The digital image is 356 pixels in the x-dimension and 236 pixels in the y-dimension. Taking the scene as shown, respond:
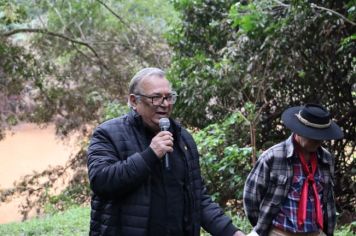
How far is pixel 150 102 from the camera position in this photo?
2.94 metres

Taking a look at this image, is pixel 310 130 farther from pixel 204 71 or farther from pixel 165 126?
pixel 204 71

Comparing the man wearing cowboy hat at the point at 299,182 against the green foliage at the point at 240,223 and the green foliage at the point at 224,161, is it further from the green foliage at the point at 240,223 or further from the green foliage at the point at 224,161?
the green foliage at the point at 224,161

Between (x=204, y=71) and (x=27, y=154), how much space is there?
2151 cm

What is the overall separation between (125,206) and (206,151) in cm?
530

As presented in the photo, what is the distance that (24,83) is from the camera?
13305mm

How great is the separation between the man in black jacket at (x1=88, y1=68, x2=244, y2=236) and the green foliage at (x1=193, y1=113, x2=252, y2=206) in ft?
14.3

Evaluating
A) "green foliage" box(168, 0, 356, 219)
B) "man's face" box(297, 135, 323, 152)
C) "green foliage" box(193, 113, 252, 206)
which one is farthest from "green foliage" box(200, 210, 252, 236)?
"man's face" box(297, 135, 323, 152)

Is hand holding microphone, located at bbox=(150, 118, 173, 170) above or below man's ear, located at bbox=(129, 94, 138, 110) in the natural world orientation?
below

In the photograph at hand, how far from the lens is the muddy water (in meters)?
25.3

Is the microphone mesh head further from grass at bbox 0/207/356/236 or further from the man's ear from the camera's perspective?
grass at bbox 0/207/356/236

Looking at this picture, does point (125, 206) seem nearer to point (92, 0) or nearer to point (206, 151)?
point (206, 151)

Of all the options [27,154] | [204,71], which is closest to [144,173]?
[204,71]

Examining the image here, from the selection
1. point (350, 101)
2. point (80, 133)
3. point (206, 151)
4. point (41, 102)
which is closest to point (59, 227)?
point (206, 151)

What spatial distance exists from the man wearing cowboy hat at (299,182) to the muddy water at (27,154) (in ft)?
65.0
